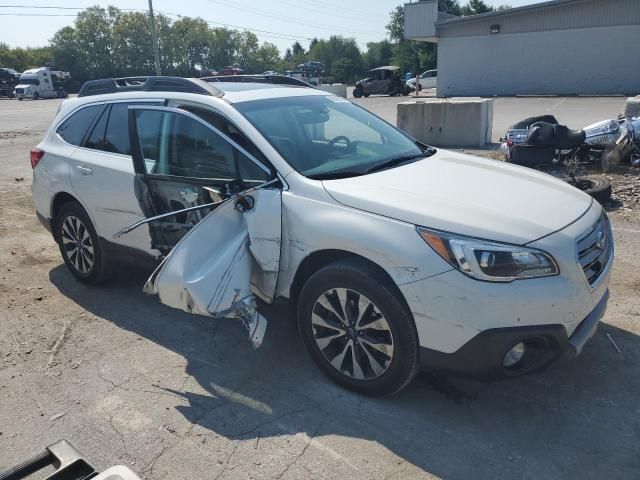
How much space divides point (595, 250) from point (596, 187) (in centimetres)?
436

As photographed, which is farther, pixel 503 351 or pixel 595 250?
pixel 595 250

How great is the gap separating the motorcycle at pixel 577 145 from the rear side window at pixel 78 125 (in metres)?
6.56

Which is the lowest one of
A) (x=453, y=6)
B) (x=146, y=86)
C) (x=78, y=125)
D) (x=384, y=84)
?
(x=78, y=125)

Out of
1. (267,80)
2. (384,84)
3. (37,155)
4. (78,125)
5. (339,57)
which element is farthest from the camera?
(339,57)

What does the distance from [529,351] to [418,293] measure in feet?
2.21

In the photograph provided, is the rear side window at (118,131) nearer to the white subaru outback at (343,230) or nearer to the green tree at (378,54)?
the white subaru outback at (343,230)

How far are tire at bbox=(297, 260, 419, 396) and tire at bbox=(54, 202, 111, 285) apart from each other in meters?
2.29

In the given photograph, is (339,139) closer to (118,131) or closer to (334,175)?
(334,175)

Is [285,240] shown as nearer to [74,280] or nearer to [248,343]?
[248,343]

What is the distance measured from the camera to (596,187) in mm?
6848

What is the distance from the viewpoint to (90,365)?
3699 mm

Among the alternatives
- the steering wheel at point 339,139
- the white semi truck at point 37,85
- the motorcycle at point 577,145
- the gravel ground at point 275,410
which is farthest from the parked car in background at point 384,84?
the steering wheel at point 339,139

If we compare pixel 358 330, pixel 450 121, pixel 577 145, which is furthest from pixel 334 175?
pixel 450 121

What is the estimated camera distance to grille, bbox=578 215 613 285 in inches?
113
